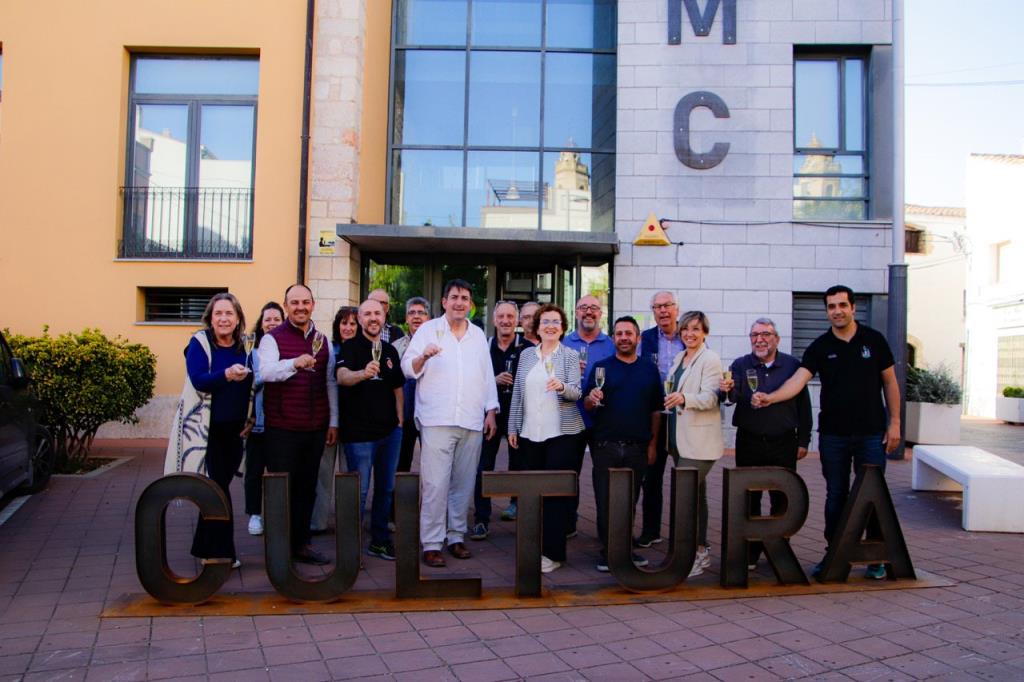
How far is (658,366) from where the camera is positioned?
6.52 meters

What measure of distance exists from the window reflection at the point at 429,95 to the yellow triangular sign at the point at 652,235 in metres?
3.65

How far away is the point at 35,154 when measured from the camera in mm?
11898

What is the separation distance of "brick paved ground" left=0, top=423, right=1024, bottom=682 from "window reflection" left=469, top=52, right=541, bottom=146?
8896mm

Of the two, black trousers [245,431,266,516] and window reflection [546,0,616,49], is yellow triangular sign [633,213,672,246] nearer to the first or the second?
window reflection [546,0,616,49]

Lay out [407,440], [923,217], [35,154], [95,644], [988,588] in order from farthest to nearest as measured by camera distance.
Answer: [923,217]
[35,154]
[407,440]
[988,588]
[95,644]

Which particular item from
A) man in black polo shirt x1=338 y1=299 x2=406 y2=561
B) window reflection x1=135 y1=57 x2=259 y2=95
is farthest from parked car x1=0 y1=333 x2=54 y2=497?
window reflection x1=135 y1=57 x2=259 y2=95

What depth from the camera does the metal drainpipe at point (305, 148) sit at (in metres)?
11.8

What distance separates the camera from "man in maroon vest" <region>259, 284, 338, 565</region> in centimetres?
525

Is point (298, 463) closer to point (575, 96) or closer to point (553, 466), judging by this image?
point (553, 466)

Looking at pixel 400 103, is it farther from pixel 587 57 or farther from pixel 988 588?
pixel 988 588

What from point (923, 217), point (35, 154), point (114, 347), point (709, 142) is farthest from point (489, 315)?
point (923, 217)

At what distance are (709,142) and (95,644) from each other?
419 inches

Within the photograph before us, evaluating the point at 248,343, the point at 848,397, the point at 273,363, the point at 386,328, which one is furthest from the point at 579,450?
the point at 248,343

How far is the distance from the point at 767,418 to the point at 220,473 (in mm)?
3812
